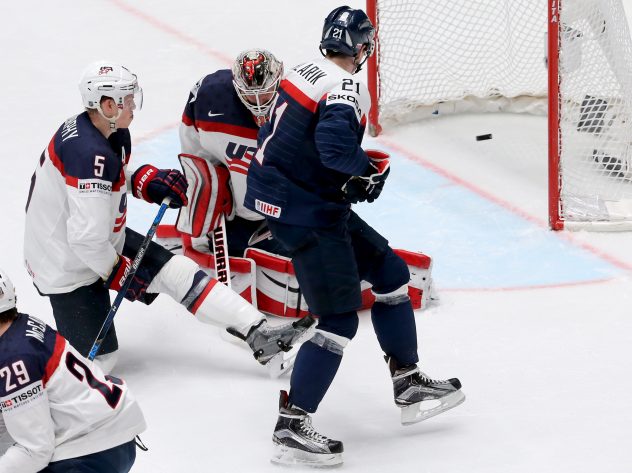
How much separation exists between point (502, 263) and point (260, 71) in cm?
121

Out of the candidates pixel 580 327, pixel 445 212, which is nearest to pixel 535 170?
pixel 445 212

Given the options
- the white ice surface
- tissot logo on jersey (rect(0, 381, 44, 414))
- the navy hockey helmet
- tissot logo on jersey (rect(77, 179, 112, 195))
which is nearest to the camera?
tissot logo on jersey (rect(0, 381, 44, 414))

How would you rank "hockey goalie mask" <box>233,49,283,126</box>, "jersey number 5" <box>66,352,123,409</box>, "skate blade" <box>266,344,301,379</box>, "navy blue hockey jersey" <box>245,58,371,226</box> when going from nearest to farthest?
"jersey number 5" <box>66,352,123,409</box>, "navy blue hockey jersey" <box>245,58,371,226</box>, "skate blade" <box>266,344,301,379</box>, "hockey goalie mask" <box>233,49,283,126</box>

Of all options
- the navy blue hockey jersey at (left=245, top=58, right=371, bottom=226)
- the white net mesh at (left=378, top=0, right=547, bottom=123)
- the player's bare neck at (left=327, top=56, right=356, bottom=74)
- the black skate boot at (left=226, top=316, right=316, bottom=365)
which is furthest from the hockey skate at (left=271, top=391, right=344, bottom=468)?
the white net mesh at (left=378, top=0, right=547, bottom=123)

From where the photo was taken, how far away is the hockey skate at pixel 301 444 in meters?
3.46

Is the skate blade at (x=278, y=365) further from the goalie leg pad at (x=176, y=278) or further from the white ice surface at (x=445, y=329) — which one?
the goalie leg pad at (x=176, y=278)

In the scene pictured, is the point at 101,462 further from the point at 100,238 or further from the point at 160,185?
the point at 160,185

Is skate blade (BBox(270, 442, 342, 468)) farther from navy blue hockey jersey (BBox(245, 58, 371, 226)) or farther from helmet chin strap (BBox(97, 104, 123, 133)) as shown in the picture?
helmet chin strap (BBox(97, 104, 123, 133))

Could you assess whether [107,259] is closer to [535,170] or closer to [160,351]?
[160,351]

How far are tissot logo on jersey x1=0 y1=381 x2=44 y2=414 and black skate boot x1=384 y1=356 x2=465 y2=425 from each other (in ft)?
4.01

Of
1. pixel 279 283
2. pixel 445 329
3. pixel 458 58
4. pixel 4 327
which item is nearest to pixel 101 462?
pixel 4 327

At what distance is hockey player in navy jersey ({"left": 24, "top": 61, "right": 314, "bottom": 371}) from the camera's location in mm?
3705

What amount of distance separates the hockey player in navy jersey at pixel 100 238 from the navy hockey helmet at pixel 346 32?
663 mm

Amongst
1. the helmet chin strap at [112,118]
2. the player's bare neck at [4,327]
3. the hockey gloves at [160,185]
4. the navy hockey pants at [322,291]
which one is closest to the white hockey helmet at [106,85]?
the helmet chin strap at [112,118]
